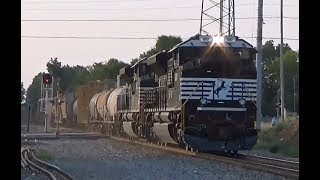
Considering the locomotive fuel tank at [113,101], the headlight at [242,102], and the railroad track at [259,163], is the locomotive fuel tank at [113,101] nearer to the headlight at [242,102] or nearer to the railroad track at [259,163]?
the railroad track at [259,163]

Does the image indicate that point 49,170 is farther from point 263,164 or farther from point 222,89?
point 222,89

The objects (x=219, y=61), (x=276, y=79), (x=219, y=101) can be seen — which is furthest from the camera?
(x=276, y=79)

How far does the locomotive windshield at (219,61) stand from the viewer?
1934 cm

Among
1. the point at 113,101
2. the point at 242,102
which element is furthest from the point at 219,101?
the point at 113,101

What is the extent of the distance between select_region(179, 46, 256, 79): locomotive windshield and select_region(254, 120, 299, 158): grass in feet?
16.1

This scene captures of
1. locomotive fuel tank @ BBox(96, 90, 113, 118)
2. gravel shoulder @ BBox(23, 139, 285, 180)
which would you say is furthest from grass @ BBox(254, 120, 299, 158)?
locomotive fuel tank @ BBox(96, 90, 113, 118)

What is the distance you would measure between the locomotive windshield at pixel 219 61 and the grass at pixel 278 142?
4912 mm

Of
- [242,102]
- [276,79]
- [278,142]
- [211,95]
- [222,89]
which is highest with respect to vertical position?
[276,79]

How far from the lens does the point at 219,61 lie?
64.2 ft

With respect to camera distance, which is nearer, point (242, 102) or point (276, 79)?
point (242, 102)

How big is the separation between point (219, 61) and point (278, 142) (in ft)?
33.9

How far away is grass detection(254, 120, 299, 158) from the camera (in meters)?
25.0
